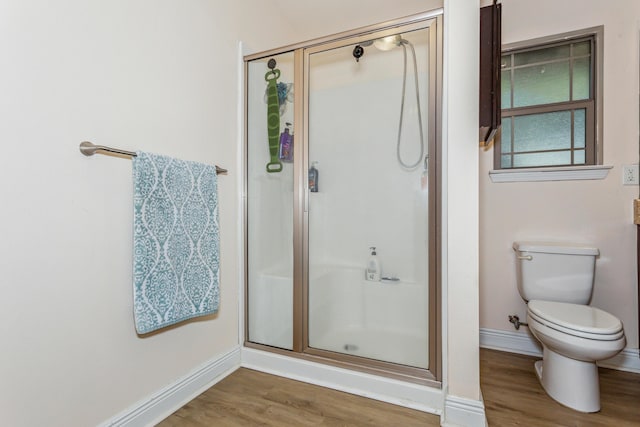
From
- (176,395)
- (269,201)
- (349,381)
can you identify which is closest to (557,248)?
(349,381)

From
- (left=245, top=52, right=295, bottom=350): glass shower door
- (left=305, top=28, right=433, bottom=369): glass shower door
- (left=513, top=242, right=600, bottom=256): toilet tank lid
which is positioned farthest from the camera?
(left=245, top=52, right=295, bottom=350): glass shower door

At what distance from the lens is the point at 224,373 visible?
1.93m

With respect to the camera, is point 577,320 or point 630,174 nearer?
point 577,320

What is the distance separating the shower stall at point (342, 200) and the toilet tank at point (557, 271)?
0.82m

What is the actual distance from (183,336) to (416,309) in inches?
49.6

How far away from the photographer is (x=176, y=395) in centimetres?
161

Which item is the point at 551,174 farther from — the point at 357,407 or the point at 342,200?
the point at 357,407

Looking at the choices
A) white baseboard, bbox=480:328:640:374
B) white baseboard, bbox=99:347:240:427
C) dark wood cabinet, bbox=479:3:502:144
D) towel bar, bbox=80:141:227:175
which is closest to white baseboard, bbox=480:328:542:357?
white baseboard, bbox=480:328:640:374

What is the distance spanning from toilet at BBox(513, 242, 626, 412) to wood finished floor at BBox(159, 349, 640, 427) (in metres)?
0.10

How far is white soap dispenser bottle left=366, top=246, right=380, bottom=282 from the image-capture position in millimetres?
2098

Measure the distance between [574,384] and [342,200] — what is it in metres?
1.56

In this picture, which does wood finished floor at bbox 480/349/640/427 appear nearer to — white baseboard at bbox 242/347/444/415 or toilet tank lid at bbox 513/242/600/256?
white baseboard at bbox 242/347/444/415

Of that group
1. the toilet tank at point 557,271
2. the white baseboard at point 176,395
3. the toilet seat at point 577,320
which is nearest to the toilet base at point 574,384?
the toilet seat at point 577,320

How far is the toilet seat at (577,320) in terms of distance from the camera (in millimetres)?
1532
